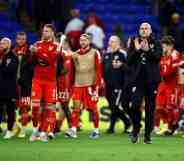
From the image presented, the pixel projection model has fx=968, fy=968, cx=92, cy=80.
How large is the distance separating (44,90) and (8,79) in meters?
1.32

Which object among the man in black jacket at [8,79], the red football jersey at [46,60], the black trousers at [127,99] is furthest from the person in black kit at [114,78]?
the red football jersey at [46,60]

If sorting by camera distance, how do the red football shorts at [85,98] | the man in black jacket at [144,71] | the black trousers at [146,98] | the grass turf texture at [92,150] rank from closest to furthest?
1. the grass turf texture at [92,150]
2. the man in black jacket at [144,71]
3. the black trousers at [146,98]
4. the red football shorts at [85,98]

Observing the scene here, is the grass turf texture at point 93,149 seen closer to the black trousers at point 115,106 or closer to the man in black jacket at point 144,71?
the man in black jacket at point 144,71

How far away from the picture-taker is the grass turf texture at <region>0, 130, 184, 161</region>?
51.1 ft

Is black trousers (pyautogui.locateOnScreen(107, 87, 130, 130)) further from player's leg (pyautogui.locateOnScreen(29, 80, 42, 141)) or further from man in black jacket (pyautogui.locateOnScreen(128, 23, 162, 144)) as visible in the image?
man in black jacket (pyautogui.locateOnScreen(128, 23, 162, 144))

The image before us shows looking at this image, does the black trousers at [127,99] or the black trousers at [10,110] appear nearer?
the black trousers at [127,99]

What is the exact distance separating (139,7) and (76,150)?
13.8 meters

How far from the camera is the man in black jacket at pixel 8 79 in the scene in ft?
63.5

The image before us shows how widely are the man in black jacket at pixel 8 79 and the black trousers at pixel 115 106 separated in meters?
2.75

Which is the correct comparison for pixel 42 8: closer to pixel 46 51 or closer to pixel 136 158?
pixel 46 51

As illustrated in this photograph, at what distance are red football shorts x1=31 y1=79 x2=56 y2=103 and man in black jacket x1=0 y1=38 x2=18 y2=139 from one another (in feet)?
3.23

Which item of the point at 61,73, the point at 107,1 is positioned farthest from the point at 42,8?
the point at 61,73

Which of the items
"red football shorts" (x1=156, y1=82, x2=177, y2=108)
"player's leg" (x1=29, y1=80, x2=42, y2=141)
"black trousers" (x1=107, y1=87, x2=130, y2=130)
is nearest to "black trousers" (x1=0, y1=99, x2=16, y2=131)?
"player's leg" (x1=29, y1=80, x2=42, y2=141)

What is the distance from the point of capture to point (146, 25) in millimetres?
17281
